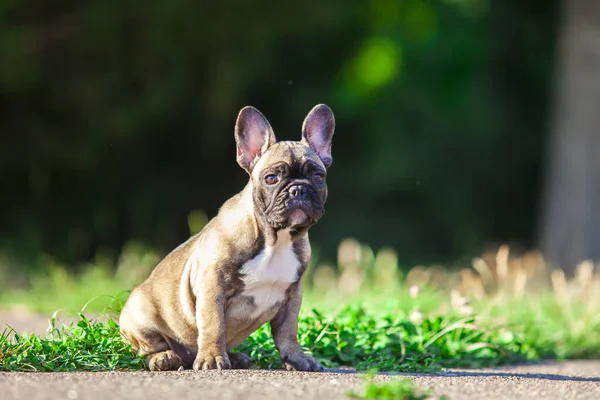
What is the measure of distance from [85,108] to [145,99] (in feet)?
2.93

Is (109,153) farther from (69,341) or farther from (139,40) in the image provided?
(69,341)

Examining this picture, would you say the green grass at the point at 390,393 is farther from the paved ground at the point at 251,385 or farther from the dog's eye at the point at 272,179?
the dog's eye at the point at 272,179

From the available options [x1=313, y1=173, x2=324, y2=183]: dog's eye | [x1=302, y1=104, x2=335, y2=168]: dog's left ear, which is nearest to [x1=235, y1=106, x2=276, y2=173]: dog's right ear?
[x1=302, y1=104, x2=335, y2=168]: dog's left ear

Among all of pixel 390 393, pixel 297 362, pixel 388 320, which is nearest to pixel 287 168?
pixel 297 362

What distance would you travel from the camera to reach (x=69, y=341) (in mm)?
Answer: 5785

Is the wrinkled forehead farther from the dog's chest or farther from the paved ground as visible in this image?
the paved ground

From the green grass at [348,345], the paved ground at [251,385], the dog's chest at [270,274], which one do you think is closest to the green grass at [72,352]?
the green grass at [348,345]

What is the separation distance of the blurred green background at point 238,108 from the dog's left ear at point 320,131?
284 inches

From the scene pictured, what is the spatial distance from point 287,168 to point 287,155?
0.38 feet

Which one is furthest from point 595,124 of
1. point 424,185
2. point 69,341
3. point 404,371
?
point 69,341

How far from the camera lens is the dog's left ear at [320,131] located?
5820mm

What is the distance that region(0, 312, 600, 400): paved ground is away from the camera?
4496mm

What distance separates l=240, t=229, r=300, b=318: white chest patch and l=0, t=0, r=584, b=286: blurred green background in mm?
7299

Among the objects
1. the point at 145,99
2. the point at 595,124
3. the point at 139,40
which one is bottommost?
the point at 595,124
